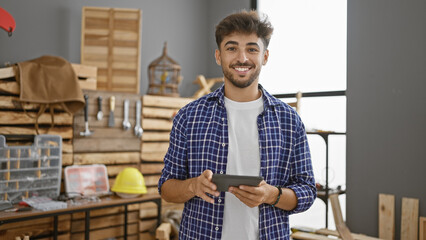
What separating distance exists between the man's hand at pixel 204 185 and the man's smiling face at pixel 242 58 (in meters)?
0.42

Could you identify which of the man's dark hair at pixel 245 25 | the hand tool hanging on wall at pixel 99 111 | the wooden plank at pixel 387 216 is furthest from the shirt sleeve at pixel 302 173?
the hand tool hanging on wall at pixel 99 111

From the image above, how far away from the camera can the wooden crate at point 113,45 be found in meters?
3.94

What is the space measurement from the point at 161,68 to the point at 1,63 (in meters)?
1.55

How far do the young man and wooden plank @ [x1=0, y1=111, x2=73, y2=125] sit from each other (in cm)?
214

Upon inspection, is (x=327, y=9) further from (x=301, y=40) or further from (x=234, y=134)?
(x=234, y=134)

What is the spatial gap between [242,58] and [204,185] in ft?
1.70

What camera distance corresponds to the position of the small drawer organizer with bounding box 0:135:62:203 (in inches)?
116

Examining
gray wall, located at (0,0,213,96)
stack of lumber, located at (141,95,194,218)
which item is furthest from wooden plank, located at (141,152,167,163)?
gray wall, located at (0,0,213,96)

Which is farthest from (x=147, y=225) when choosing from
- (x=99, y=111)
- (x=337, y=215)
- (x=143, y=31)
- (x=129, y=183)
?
(x=143, y=31)

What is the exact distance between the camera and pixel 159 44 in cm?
473

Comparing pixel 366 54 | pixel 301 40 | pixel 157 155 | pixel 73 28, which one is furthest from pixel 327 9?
pixel 73 28

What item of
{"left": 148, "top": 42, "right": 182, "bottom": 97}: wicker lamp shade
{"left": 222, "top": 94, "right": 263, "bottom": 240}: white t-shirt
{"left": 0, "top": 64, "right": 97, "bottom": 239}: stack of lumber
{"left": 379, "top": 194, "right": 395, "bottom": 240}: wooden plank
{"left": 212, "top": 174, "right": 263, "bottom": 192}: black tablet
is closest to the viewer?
{"left": 212, "top": 174, "right": 263, "bottom": 192}: black tablet

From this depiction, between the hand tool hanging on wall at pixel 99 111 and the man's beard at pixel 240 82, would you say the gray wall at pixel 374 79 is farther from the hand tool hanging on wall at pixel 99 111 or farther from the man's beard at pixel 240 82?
the man's beard at pixel 240 82

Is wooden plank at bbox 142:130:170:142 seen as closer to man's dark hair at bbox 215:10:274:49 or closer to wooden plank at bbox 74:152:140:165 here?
wooden plank at bbox 74:152:140:165
